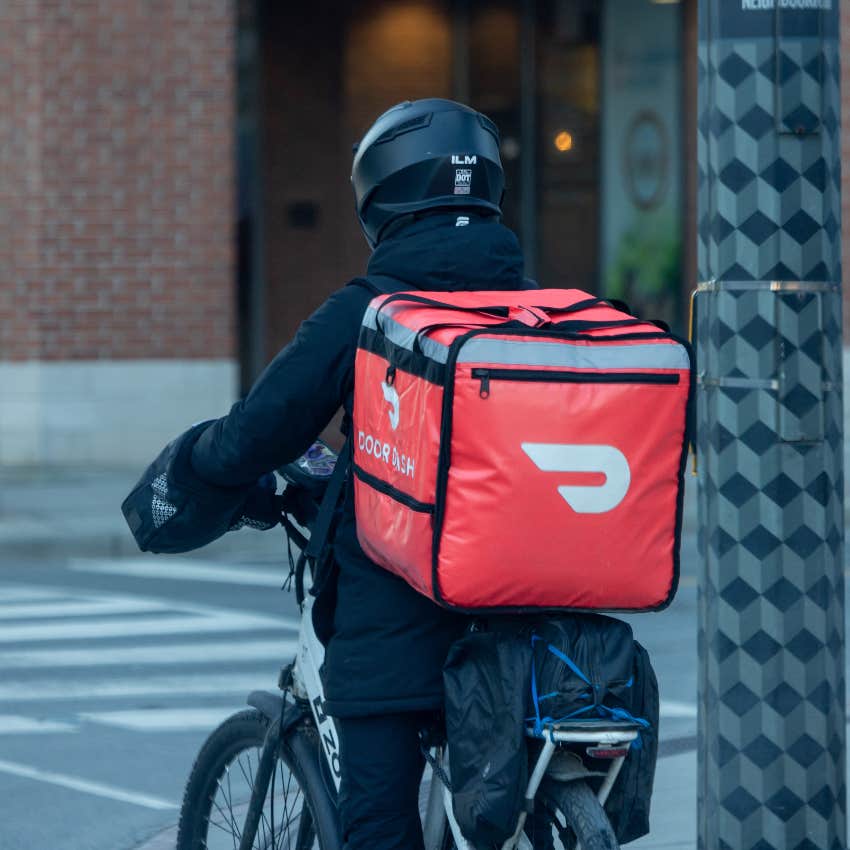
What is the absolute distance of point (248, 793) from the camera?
3676 millimetres

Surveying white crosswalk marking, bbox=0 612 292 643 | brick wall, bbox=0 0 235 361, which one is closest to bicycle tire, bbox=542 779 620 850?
white crosswalk marking, bbox=0 612 292 643

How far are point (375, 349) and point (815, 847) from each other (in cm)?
144

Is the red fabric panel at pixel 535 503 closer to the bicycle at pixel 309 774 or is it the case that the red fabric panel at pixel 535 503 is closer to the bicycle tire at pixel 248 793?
the bicycle at pixel 309 774

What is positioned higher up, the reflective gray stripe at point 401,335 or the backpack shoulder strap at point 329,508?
the reflective gray stripe at point 401,335

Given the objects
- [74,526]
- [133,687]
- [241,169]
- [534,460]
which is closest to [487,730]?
[534,460]

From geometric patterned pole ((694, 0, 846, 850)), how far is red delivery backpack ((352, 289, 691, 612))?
0.64 meters

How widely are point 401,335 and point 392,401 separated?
0.12 m

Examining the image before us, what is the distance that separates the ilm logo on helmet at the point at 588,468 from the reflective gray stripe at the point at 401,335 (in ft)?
0.65

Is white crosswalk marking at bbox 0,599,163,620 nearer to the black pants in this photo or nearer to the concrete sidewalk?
the concrete sidewalk

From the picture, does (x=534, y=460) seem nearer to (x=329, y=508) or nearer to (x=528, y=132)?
(x=329, y=508)

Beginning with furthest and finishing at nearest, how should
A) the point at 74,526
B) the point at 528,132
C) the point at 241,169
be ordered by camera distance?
1. the point at 528,132
2. the point at 241,169
3. the point at 74,526

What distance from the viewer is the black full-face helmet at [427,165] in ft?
10.7

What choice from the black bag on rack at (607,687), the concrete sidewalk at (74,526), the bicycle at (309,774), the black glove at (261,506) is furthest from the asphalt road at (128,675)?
the black bag on rack at (607,687)

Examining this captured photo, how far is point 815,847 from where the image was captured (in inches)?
145
